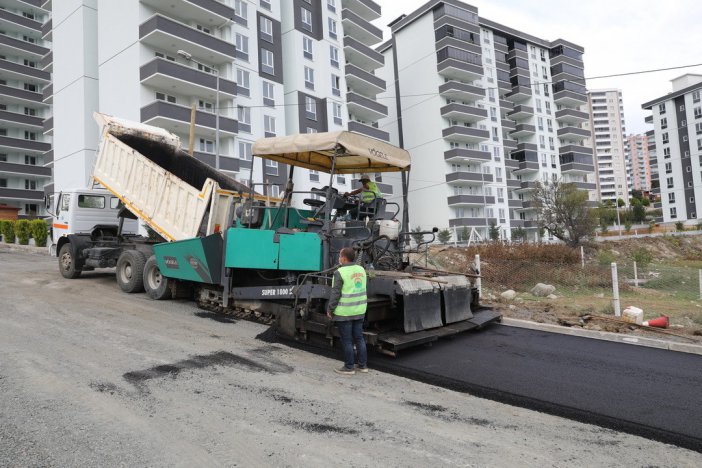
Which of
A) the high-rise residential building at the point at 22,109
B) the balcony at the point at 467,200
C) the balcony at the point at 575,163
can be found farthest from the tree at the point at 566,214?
the high-rise residential building at the point at 22,109

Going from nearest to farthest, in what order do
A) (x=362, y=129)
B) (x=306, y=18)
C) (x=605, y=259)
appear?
(x=605, y=259) < (x=306, y=18) < (x=362, y=129)

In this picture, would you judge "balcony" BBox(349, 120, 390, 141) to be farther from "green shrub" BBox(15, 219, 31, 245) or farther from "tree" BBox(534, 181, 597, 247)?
"green shrub" BBox(15, 219, 31, 245)

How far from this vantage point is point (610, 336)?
693 centimetres

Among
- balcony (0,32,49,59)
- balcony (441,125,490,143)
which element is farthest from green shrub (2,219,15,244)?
balcony (441,125,490,143)

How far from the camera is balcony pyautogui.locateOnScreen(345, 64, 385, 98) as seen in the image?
38.7 m

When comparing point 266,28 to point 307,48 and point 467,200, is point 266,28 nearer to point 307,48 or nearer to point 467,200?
point 307,48

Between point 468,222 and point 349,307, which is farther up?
point 468,222

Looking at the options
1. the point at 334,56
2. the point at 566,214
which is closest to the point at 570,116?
the point at 334,56

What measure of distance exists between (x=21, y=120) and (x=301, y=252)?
1849 inches

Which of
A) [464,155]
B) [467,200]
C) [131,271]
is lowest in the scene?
[131,271]

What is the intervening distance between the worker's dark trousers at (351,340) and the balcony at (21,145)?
47.0 metres

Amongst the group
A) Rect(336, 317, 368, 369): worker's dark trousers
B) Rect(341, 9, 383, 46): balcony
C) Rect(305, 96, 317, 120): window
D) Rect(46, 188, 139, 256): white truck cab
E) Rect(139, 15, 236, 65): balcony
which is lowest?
Rect(336, 317, 368, 369): worker's dark trousers

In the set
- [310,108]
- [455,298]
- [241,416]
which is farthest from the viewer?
[310,108]

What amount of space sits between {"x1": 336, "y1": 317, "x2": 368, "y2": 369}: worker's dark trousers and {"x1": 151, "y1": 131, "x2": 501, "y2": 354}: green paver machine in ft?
1.10
